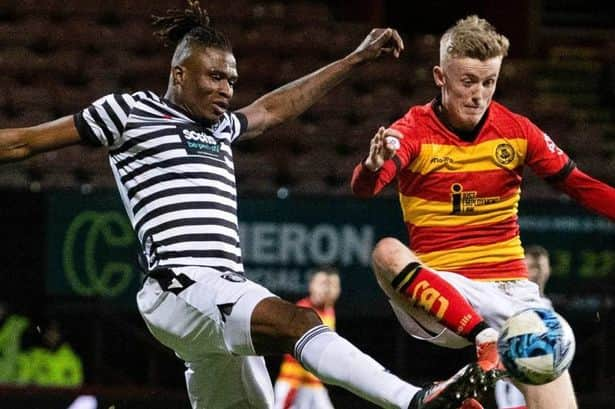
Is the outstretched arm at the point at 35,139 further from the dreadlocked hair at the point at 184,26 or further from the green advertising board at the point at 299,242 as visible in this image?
the green advertising board at the point at 299,242

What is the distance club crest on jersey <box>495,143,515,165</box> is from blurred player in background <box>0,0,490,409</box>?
1.02 metres

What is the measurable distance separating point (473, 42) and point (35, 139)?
1.66 metres

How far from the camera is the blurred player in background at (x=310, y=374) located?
8719 mm

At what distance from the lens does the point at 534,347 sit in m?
4.30

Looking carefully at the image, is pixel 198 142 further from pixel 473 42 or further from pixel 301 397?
pixel 301 397

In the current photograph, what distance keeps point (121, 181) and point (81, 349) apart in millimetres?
4188

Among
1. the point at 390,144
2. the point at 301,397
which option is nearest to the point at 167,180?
the point at 390,144

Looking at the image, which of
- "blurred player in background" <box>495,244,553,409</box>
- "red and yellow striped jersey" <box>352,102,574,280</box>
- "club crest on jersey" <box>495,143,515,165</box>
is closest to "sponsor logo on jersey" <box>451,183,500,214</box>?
"red and yellow striped jersey" <box>352,102,574,280</box>

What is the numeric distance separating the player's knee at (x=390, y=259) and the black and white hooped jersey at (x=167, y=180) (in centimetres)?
53

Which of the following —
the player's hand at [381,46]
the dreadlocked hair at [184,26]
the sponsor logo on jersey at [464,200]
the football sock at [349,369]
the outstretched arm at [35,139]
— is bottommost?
the football sock at [349,369]

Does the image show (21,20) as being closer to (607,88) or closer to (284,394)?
(284,394)

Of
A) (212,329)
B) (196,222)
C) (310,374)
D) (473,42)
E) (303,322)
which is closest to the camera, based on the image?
(303,322)

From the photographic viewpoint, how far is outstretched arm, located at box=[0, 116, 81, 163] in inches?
186

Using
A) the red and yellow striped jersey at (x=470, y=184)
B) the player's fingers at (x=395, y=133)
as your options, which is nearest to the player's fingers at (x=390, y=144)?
the player's fingers at (x=395, y=133)
